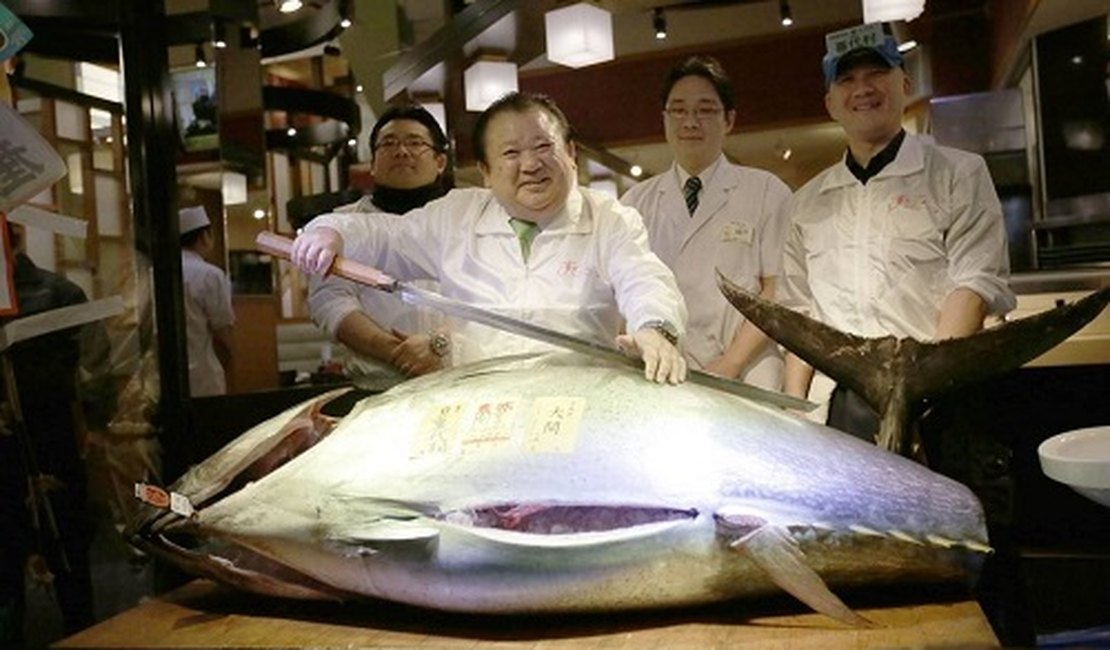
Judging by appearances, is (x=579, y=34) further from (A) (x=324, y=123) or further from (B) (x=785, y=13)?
(A) (x=324, y=123)

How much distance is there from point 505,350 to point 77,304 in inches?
43.6

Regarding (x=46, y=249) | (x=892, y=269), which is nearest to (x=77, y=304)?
(x=46, y=249)

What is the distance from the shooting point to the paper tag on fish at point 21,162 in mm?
2354

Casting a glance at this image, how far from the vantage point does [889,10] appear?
2.18m

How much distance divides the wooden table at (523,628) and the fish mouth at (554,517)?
0.53 feet

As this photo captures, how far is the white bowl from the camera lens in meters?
1.67

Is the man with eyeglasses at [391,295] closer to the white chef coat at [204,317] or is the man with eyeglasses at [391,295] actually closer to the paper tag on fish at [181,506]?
the white chef coat at [204,317]

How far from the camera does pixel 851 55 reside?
7.07 feet

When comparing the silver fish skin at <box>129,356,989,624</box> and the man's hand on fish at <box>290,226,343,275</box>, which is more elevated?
the man's hand on fish at <box>290,226,343,275</box>

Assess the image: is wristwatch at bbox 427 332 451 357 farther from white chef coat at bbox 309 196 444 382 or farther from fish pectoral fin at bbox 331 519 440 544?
fish pectoral fin at bbox 331 519 440 544

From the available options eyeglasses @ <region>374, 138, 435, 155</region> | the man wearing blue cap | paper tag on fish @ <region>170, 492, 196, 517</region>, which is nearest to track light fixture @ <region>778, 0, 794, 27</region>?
the man wearing blue cap

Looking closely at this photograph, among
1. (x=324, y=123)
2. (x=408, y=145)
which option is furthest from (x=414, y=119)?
(x=324, y=123)

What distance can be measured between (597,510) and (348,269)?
0.71m

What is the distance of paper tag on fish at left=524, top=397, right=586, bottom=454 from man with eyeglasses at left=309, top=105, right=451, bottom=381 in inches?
26.0
